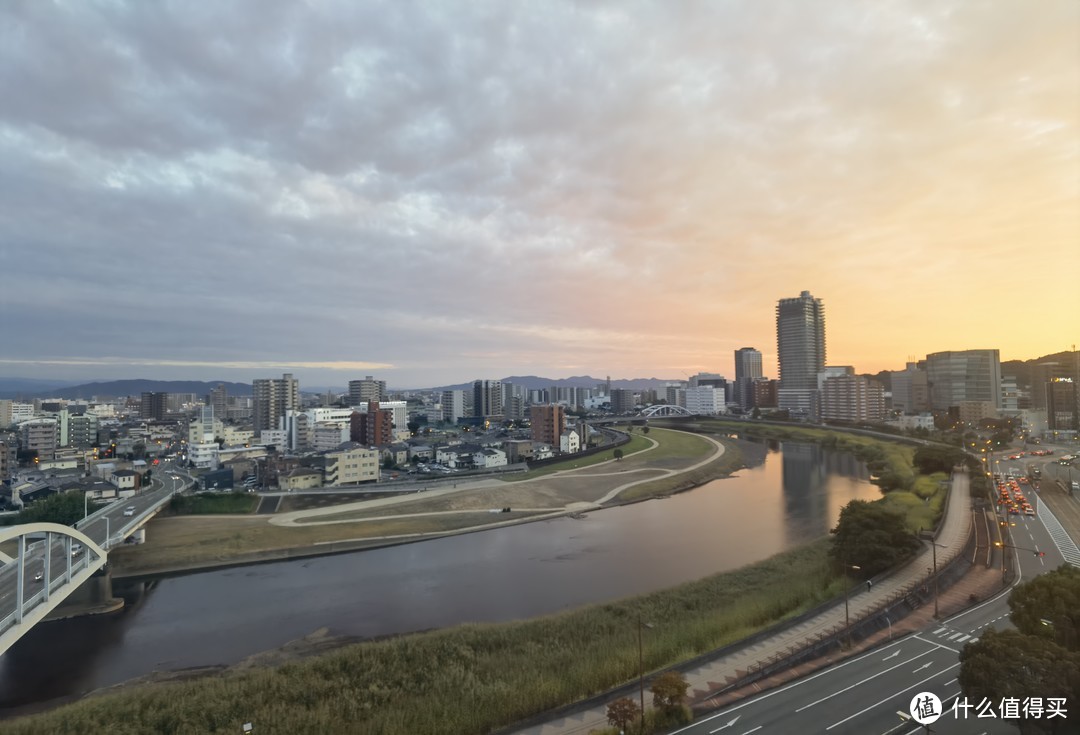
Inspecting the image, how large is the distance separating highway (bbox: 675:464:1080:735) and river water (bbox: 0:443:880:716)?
771 cm

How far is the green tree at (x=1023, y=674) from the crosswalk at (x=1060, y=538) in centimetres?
1176

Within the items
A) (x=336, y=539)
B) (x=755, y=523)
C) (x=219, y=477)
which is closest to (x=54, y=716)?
(x=336, y=539)

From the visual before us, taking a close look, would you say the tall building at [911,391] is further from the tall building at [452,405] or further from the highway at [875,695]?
the highway at [875,695]

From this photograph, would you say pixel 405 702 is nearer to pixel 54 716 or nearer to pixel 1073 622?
pixel 54 716

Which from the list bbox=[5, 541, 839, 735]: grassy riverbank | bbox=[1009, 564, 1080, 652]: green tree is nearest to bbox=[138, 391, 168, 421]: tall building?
bbox=[5, 541, 839, 735]: grassy riverbank

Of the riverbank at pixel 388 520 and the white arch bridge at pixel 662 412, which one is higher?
the white arch bridge at pixel 662 412

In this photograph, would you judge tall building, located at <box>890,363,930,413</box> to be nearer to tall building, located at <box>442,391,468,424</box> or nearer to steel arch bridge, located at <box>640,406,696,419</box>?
steel arch bridge, located at <box>640,406,696,419</box>

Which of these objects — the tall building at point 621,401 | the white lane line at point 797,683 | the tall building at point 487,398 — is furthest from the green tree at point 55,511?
the tall building at point 621,401

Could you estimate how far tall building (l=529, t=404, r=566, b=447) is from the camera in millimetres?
53969

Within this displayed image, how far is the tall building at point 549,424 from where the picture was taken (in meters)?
54.0

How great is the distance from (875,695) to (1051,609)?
12.0 ft

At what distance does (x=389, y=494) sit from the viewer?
110ft

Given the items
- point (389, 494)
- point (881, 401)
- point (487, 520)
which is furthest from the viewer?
point (881, 401)

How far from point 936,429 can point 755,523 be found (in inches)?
1942
